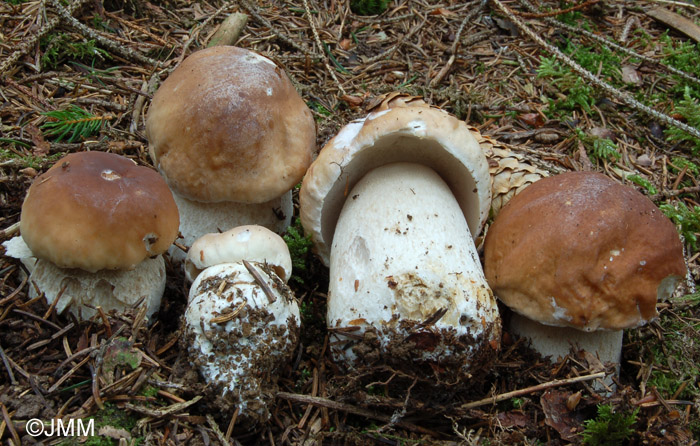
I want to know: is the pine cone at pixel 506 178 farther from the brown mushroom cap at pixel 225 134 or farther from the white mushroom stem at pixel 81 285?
the white mushroom stem at pixel 81 285

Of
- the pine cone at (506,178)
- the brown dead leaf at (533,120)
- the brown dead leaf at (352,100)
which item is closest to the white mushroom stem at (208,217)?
the brown dead leaf at (352,100)

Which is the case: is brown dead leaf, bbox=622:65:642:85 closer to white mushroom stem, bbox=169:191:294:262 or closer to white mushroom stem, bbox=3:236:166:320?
white mushroom stem, bbox=169:191:294:262

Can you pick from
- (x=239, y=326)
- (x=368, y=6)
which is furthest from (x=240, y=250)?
(x=368, y=6)

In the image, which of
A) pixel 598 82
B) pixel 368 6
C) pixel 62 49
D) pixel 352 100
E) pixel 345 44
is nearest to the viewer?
pixel 62 49

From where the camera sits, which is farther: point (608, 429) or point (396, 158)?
point (396, 158)

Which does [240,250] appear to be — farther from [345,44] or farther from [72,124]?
[345,44]

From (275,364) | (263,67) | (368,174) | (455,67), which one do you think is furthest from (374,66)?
(275,364)
